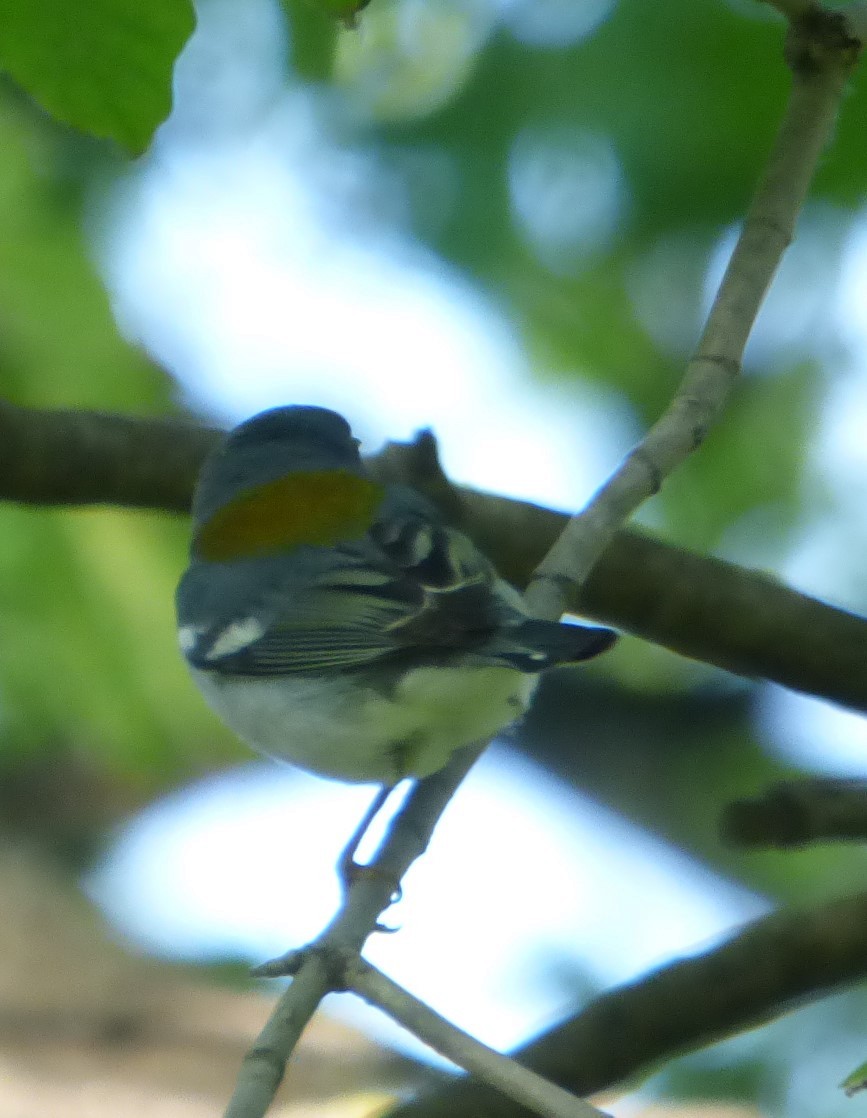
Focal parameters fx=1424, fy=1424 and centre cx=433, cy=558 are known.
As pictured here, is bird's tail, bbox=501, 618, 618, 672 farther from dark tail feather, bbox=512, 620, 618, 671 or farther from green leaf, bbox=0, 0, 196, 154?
green leaf, bbox=0, 0, 196, 154

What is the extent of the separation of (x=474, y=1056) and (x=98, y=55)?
1219mm

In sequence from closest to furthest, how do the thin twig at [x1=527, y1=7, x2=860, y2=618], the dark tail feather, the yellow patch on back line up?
1. the dark tail feather
2. the thin twig at [x1=527, y1=7, x2=860, y2=618]
3. the yellow patch on back

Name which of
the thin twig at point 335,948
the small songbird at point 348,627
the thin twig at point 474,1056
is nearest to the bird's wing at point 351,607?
the small songbird at point 348,627

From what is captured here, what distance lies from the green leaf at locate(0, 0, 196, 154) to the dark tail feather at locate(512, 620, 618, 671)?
1.03 metres

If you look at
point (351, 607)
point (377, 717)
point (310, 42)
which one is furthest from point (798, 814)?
point (310, 42)

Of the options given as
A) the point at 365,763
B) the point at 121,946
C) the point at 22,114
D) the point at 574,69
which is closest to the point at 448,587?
the point at 365,763

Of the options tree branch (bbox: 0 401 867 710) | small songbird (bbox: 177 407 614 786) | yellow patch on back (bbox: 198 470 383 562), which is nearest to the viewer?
small songbird (bbox: 177 407 614 786)

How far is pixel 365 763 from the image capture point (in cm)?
285

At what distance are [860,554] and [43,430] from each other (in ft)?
9.59

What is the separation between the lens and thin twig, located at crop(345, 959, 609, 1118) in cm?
154

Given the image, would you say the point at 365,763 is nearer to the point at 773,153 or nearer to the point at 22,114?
the point at 773,153

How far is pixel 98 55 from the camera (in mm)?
1622

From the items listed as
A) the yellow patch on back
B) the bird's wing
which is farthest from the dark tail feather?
the yellow patch on back

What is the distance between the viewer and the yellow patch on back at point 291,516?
10.9 ft
